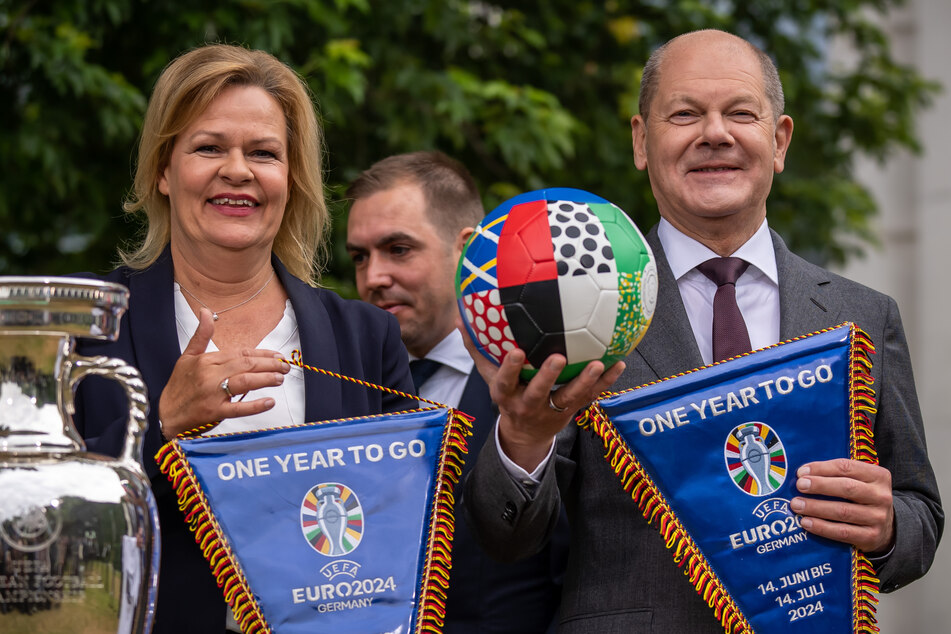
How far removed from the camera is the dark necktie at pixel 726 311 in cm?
311

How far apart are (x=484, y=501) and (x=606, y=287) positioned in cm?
71

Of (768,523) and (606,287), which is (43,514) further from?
(768,523)

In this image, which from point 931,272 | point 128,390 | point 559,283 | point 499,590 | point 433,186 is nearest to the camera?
point 128,390

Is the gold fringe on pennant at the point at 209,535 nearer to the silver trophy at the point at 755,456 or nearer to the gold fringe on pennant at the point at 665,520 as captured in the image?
the gold fringe on pennant at the point at 665,520

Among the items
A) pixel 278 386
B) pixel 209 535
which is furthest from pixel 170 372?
pixel 209 535

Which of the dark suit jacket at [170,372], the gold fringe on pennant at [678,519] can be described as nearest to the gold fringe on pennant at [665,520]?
the gold fringe on pennant at [678,519]

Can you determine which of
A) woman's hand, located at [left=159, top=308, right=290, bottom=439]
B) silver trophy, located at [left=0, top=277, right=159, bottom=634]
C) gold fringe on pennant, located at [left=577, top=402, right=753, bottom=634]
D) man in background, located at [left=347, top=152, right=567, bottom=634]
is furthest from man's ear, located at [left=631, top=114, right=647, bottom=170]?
silver trophy, located at [left=0, top=277, right=159, bottom=634]

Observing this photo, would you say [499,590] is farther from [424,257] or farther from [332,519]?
[424,257]

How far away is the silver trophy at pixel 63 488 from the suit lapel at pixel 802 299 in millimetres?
1818

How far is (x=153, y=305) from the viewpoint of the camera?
10.2ft

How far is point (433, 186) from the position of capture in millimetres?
4855

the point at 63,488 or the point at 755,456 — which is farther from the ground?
the point at 755,456

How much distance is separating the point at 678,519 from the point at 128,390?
1.35 meters

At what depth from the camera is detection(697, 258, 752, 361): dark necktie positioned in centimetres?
311
